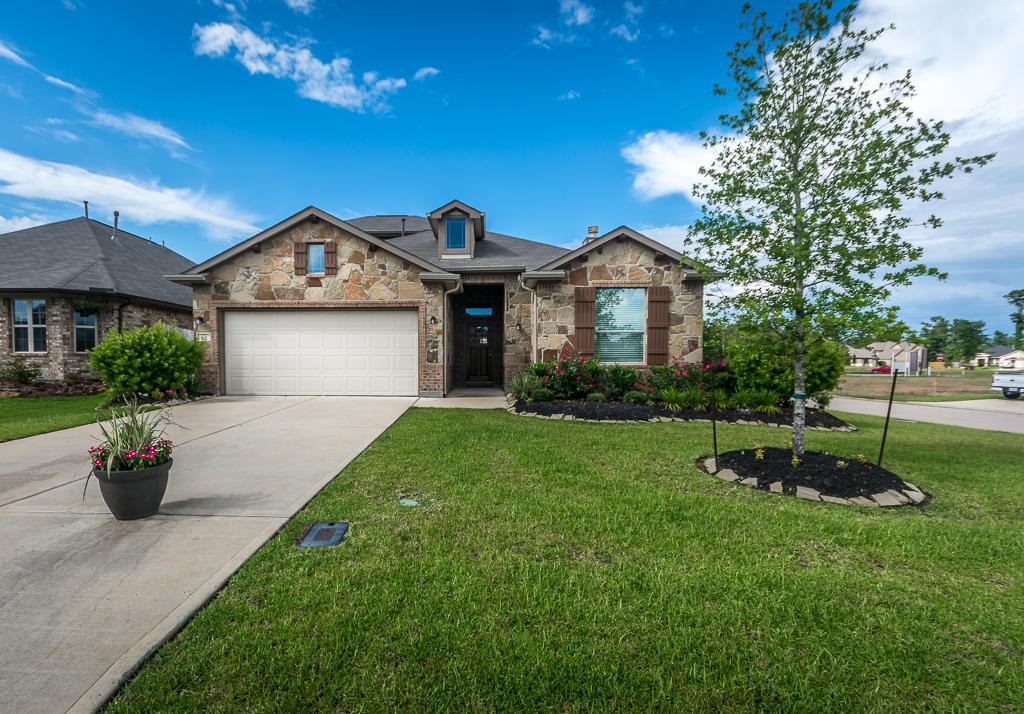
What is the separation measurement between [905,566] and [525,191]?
24.2 m

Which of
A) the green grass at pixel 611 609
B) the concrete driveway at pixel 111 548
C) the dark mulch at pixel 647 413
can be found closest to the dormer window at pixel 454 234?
the dark mulch at pixel 647 413

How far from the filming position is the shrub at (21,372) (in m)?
11.8

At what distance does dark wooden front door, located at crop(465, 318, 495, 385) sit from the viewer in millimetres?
14383

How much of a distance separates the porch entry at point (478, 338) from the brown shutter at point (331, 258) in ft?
14.1

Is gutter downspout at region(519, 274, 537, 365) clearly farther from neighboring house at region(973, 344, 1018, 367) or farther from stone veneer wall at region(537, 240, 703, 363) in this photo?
neighboring house at region(973, 344, 1018, 367)

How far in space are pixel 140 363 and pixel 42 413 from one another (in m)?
2.01

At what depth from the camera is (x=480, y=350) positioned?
14562 millimetres

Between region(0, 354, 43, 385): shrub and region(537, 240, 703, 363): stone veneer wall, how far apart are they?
15114 millimetres

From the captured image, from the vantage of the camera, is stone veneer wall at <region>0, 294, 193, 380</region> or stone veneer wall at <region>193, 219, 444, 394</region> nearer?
stone veneer wall at <region>193, 219, 444, 394</region>

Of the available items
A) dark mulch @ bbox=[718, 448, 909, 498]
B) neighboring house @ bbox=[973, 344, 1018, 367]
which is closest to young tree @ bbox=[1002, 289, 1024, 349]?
neighboring house @ bbox=[973, 344, 1018, 367]

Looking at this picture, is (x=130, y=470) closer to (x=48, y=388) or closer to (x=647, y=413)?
(x=647, y=413)

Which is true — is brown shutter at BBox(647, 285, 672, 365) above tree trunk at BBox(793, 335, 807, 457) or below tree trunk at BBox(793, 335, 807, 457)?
above

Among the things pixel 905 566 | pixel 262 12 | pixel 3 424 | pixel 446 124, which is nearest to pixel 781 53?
pixel 905 566

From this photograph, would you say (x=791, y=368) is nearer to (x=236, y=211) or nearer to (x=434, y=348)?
(x=434, y=348)
